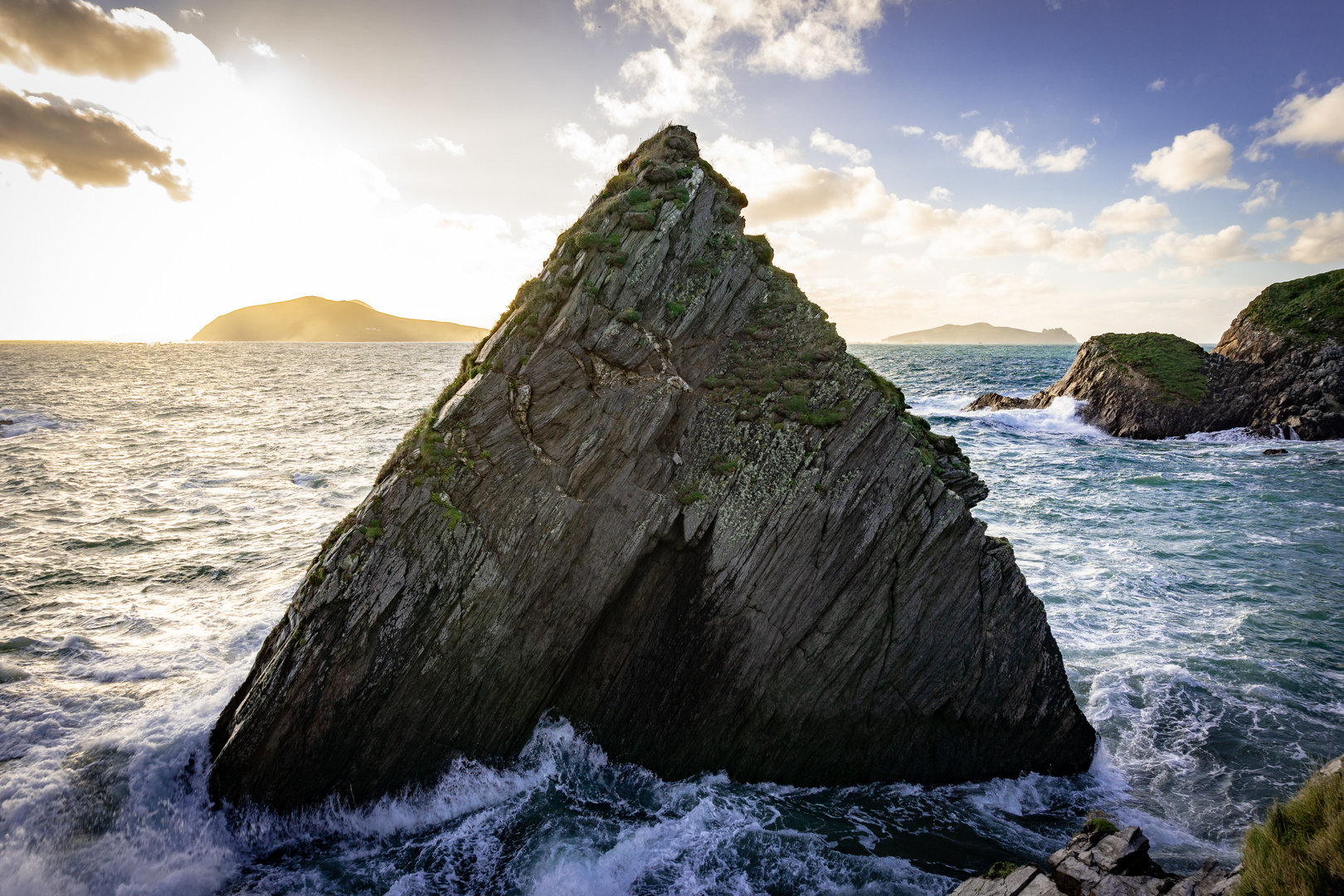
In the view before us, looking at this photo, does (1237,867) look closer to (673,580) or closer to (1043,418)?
(673,580)

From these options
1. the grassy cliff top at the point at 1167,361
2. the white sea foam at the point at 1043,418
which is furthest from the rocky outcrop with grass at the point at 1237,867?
the grassy cliff top at the point at 1167,361

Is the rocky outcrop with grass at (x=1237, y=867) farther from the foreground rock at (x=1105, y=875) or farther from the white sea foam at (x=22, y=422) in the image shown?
the white sea foam at (x=22, y=422)

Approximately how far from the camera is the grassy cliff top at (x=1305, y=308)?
39.8 m

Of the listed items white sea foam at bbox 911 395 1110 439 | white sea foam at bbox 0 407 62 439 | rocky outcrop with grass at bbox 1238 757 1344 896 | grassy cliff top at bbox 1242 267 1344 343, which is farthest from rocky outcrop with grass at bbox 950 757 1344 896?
white sea foam at bbox 0 407 62 439

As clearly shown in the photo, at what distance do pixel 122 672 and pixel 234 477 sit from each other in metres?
19.0

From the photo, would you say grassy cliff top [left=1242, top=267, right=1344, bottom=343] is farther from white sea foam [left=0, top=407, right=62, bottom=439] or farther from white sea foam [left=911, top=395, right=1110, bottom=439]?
white sea foam [left=0, top=407, right=62, bottom=439]

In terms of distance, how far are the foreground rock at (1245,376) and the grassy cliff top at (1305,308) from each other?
0.21 ft

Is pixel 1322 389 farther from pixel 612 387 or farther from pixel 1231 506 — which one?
pixel 612 387

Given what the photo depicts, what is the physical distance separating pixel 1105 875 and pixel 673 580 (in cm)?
834

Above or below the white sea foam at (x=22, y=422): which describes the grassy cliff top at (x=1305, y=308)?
above

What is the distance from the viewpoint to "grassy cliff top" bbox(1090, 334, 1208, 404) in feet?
140

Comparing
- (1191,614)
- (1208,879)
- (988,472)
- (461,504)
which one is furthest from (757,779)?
(988,472)

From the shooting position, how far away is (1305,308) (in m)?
41.5

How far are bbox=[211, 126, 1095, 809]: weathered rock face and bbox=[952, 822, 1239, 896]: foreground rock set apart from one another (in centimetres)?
446
